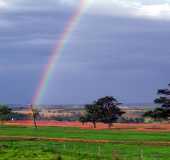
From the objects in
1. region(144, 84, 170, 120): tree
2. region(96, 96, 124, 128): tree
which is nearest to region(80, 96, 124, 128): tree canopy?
region(96, 96, 124, 128): tree

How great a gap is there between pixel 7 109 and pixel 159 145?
96615 millimetres

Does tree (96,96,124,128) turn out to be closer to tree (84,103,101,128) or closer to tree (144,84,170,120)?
tree (84,103,101,128)

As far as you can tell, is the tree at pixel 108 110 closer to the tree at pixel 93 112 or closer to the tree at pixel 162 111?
the tree at pixel 93 112

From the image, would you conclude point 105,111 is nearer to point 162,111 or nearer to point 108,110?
A: point 108,110

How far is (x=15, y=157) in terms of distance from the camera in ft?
133

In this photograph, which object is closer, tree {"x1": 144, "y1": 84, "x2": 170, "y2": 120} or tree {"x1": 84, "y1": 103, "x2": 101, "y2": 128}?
tree {"x1": 144, "y1": 84, "x2": 170, "y2": 120}

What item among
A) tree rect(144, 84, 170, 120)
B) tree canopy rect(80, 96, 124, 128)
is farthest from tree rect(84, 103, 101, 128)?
tree rect(144, 84, 170, 120)

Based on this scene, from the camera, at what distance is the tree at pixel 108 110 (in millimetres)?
142125

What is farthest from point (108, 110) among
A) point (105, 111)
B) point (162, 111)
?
point (162, 111)

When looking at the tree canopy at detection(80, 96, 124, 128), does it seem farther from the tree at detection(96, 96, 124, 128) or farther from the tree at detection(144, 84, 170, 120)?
the tree at detection(144, 84, 170, 120)

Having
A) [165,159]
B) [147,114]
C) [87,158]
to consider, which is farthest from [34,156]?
[147,114]

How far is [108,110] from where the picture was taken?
143 metres

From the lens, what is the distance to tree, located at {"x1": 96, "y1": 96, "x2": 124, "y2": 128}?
142125 mm

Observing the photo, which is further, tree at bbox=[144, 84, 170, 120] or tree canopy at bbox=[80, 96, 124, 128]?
tree canopy at bbox=[80, 96, 124, 128]
